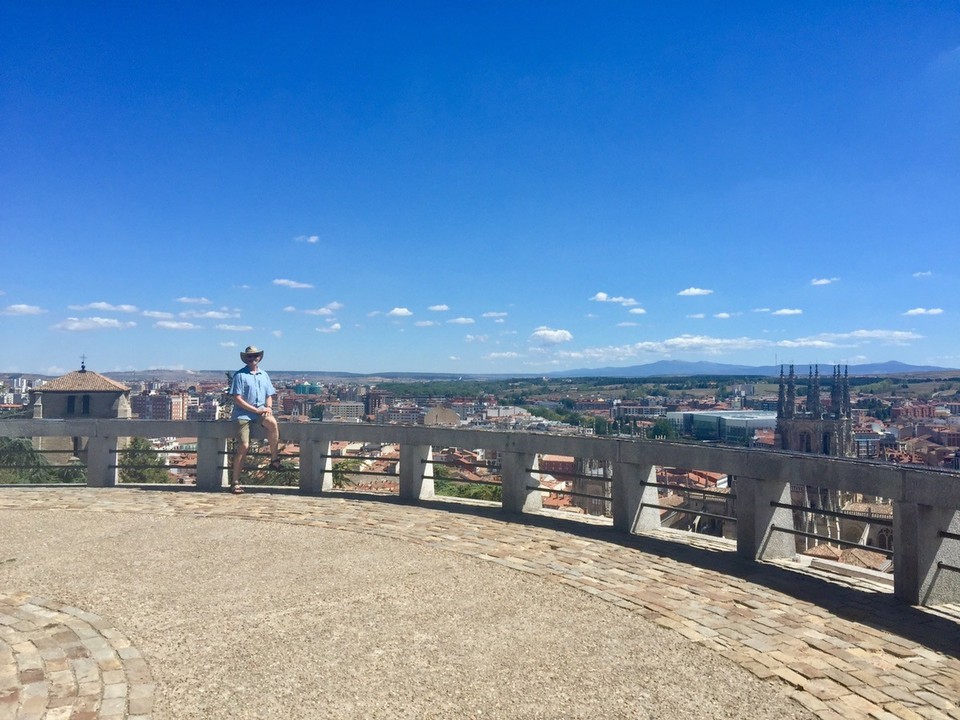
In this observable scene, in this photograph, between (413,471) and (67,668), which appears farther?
(413,471)

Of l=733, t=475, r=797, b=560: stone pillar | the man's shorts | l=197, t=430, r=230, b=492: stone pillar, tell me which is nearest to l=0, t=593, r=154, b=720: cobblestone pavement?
the man's shorts

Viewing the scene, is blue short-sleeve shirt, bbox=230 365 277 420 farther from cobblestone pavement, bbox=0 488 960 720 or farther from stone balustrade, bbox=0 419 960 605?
cobblestone pavement, bbox=0 488 960 720

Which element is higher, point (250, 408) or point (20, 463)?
point (250, 408)

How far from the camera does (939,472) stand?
5578mm

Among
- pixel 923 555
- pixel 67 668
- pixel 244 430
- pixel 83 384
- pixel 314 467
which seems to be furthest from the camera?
pixel 83 384

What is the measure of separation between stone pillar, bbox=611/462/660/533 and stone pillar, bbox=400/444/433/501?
3.06 metres

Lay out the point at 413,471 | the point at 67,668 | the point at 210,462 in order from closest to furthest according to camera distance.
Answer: the point at 67,668 → the point at 413,471 → the point at 210,462

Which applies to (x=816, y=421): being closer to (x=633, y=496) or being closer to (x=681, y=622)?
(x=633, y=496)

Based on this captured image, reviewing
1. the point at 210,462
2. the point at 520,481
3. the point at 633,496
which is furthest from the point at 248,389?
the point at 633,496

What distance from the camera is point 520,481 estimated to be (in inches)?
371

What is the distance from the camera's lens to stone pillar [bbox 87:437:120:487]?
11.3 metres

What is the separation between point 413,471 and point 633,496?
138 inches

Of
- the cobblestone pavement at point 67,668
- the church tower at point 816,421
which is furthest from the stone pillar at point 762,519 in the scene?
the church tower at point 816,421

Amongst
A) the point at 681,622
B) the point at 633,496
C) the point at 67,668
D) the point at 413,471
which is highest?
the point at 633,496
